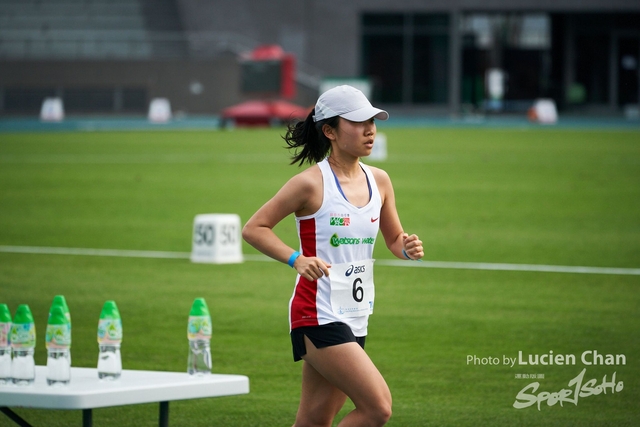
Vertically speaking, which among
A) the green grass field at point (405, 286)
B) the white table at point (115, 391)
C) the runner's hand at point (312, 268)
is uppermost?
the runner's hand at point (312, 268)

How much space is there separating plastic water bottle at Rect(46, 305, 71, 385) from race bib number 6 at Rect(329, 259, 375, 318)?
3.98 ft

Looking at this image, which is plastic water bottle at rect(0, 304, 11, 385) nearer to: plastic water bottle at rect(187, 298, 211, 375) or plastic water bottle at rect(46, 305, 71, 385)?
plastic water bottle at rect(46, 305, 71, 385)

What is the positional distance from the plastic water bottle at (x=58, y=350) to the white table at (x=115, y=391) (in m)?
0.06

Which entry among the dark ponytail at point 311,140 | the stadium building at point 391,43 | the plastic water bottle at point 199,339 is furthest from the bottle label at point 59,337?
the stadium building at point 391,43

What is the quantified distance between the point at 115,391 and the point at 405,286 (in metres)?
6.94

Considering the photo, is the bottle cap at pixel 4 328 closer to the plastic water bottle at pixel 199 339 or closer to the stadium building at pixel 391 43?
the plastic water bottle at pixel 199 339

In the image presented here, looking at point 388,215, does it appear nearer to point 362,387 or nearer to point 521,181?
point 362,387

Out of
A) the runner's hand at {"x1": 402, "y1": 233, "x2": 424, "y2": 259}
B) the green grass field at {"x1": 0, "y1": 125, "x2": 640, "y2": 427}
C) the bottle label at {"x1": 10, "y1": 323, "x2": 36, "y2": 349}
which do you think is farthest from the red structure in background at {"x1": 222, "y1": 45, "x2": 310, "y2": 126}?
the bottle label at {"x1": 10, "y1": 323, "x2": 36, "y2": 349}

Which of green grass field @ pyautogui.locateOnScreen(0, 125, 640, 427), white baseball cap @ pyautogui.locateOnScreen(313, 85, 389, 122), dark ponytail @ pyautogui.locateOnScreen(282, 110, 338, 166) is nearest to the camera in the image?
white baseball cap @ pyautogui.locateOnScreen(313, 85, 389, 122)

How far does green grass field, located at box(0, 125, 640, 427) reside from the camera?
748cm

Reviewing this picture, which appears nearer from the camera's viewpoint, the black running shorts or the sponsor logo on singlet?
the black running shorts

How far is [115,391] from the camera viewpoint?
5098 mm

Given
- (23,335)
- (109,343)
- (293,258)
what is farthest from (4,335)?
(293,258)

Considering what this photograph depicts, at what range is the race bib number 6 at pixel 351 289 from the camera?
17.5 feet
